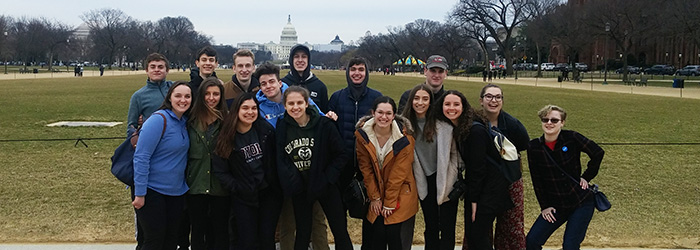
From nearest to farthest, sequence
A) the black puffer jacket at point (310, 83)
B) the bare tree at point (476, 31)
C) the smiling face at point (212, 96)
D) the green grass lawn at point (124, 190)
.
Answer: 1. the smiling face at point (212, 96)
2. the black puffer jacket at point (310, 83)
3. the green grass lawn at point (124, 190)
4. the bare tree at point (476, 31)

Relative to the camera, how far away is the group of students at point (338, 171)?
14.0ft

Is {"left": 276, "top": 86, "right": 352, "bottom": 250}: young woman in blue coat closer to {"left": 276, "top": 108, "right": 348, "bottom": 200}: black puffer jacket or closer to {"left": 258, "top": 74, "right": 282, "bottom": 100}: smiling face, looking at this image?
{"left": 276, "top": 108, "right": 348, "bottom": 200}: black puffer jacket

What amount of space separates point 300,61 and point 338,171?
1.53 meters

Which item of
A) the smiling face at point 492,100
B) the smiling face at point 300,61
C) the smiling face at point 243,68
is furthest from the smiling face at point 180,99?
the smiling face at point 492,100

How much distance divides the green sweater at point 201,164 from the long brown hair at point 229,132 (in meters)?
0.12

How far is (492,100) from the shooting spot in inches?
179

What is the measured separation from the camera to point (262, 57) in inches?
7352

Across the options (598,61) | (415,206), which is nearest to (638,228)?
(415,206)

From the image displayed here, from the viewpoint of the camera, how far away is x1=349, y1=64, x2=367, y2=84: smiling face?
→ 16.7 ft

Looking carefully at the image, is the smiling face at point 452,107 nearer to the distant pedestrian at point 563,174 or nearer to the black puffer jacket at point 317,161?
the distant pedestrian at point 563,174

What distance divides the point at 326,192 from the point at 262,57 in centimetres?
18673

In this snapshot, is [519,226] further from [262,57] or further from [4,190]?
[262,57]

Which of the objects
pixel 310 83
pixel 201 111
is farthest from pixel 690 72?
pixel 201 111

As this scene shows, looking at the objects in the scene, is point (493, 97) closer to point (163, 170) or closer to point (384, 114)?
point (384, 114)
